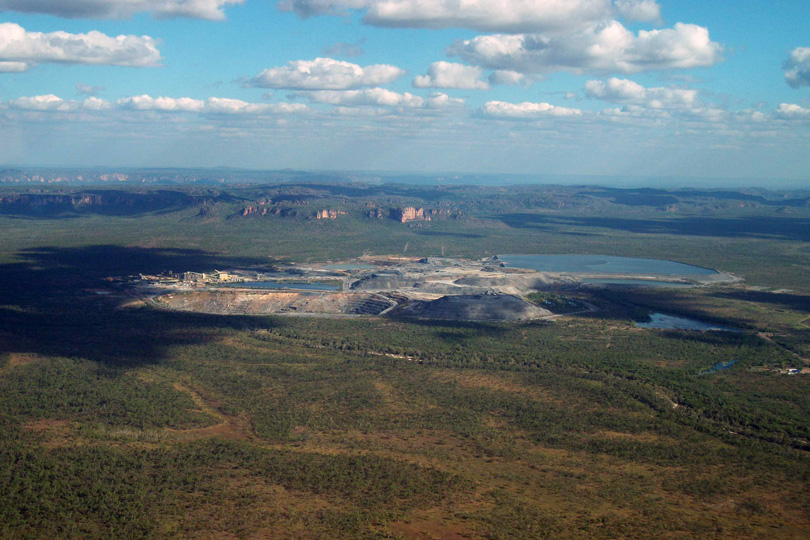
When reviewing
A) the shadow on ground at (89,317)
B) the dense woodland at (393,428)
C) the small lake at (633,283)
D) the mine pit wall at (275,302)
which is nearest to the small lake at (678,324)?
the dense woodland at (393,428)

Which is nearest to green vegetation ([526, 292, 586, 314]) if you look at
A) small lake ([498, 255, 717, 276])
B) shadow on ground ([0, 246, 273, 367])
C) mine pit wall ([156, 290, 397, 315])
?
mine pit wall ([156, 290, 397, 315])

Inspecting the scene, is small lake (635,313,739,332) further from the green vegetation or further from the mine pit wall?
the mine pit wall

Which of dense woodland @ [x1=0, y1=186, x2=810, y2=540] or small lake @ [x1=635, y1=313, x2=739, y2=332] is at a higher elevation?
small lake @ [x1=635, y1=313, x2=739, y2=332]

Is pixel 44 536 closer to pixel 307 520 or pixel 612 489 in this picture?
pixel 307 520

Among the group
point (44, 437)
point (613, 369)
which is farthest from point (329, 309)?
point (44, 437)

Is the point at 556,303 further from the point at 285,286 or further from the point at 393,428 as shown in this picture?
the point at 393,428

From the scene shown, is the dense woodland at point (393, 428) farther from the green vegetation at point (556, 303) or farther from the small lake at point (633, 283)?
the small lake at point (633, 283)
